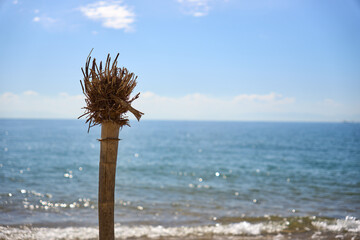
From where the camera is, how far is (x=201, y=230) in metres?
8.79

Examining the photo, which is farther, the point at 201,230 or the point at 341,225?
the point at 341,225

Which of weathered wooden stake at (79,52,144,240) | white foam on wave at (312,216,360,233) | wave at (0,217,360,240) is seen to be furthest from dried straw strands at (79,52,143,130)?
white foam on wave at (312,216,360,233)

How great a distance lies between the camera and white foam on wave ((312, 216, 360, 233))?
28.6 feet

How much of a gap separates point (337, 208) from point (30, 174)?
1713 centimetres

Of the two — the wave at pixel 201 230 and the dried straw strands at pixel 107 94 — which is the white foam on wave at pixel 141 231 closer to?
the wave at pixel 201 230

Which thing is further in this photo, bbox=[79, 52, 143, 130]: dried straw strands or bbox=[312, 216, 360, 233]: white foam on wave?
bbox=[312, 216, 360, 233]: white foam on wave

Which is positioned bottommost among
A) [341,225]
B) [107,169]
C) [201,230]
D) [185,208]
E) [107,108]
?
[185,208]

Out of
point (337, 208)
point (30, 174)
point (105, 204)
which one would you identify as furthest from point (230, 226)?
point (30, 174)

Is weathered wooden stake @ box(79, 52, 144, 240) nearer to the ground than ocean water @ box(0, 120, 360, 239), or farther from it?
farther from it

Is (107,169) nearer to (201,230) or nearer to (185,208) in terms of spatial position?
(201,230)

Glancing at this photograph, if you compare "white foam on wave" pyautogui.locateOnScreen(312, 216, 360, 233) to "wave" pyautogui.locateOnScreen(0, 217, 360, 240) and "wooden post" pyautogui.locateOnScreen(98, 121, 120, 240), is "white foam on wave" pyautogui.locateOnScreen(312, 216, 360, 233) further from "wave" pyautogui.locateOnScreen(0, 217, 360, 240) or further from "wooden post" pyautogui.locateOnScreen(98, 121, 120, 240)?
"wooden post" pyautogui.locateOnScreen(98, 121, 120, 240)

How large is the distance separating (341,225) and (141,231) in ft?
19.8

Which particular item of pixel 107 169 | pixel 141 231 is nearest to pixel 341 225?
pixel 141 231

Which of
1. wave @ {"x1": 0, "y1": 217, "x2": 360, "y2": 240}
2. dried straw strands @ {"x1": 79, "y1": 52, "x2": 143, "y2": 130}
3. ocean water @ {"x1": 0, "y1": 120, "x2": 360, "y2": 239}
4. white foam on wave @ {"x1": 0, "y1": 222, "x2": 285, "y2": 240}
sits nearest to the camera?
dried straw strands @ {"x1": 79, "y1": 52, "x2": 143, "y2": 130}
